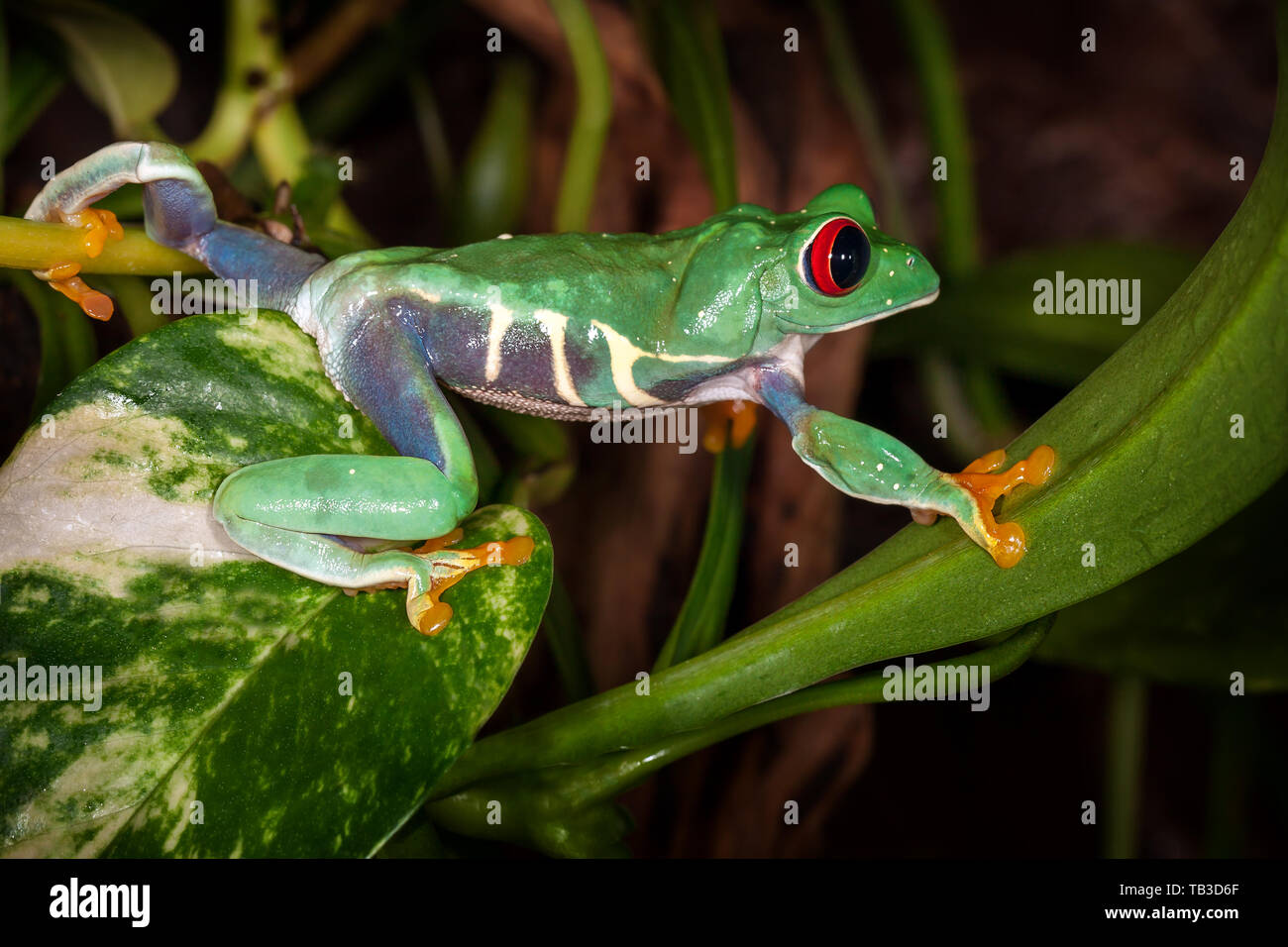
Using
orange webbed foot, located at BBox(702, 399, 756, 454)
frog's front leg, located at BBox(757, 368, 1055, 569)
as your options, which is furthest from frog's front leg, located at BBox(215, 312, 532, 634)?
orange webbed foot, located at BBox(702, 399, 756, 454)

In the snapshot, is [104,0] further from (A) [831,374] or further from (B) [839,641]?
(B) [839,641]

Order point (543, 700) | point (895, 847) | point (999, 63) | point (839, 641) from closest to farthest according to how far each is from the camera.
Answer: point (839, 641), point (543, 700), point (895, 847), point (999, 63)

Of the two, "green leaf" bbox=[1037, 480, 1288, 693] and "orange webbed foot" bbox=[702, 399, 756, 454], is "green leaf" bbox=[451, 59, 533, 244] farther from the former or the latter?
"green leaf" bbox=[1037, 480, 1288, 693]

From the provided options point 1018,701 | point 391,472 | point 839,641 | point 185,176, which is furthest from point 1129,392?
point 1018,701

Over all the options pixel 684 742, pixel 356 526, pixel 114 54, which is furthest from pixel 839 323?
pixel 114 54

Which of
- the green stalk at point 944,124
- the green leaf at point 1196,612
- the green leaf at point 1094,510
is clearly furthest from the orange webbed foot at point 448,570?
the green stalk at point 944,124

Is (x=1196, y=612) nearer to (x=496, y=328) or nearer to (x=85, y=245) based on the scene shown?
(x=496, y=328)

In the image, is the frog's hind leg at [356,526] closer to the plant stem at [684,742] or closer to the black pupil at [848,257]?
the plant stem at [684,742]
